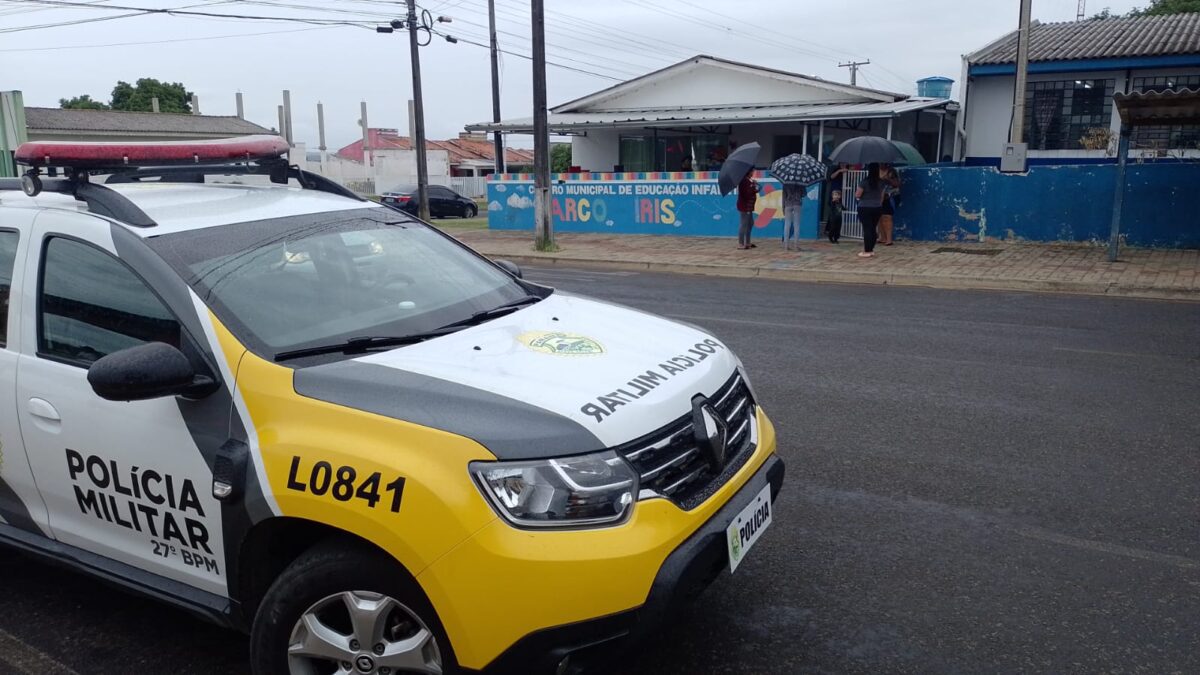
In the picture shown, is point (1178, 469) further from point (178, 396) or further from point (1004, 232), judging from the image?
point (1004, 232)

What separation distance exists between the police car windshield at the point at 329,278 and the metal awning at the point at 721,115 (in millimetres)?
19553

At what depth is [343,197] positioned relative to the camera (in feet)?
13.9

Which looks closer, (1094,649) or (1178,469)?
(1094,649)

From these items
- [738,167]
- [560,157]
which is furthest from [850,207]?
[560,157]

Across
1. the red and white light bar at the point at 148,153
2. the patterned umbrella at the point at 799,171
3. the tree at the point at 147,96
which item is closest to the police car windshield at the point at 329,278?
the red and white light bar at the point at 148,153

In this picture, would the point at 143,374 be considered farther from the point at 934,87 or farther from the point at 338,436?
the point at 934,87

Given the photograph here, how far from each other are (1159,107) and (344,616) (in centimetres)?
1466

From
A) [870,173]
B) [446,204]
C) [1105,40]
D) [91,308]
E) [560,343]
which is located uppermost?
[1105,40]

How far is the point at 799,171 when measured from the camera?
16734 mm

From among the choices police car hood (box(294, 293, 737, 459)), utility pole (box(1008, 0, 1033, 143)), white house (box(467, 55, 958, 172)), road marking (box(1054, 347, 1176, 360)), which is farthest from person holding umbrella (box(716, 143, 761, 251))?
police car hood (box(294, 293, 737, 459))

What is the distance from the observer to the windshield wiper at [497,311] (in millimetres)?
3400

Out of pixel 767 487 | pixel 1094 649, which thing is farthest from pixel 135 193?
pixel 1094 649

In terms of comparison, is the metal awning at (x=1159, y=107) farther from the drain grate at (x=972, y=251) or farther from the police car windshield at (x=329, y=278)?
the police car windshield at (x=329, y=278)

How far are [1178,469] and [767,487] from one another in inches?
126
